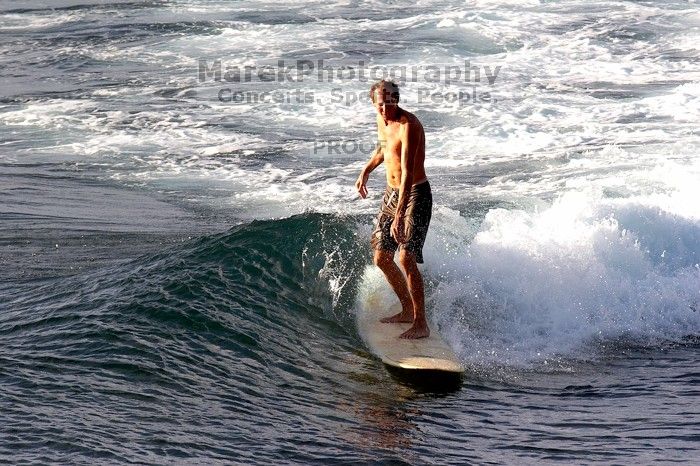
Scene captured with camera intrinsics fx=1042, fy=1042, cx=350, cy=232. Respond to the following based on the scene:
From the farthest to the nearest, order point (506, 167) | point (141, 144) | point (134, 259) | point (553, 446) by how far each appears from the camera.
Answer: point (141, 144)
point (506, 167)
point (134, 259)
point (553, 446)

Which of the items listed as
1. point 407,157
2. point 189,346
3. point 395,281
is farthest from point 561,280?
point 189,346

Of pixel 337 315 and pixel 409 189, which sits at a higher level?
pixel 409 189

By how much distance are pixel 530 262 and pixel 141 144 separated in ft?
25.0

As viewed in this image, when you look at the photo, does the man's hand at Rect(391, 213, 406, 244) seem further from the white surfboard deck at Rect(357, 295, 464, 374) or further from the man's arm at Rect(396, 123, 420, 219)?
the white surfboard deck at Rect(357, 295, 464, 374)

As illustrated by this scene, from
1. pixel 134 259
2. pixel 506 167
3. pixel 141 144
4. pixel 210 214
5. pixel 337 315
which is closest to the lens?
pixel 337 315

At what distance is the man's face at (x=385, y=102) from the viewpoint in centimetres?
688

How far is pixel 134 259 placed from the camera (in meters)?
9.50

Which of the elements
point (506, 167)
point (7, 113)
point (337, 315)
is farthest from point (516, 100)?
point (337, 315)

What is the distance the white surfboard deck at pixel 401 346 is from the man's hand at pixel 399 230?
2.40 ft

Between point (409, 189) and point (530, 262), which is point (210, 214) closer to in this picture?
point (530, 262)

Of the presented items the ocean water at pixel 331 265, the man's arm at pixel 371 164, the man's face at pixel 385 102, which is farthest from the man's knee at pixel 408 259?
the man's face at pixel 385 102

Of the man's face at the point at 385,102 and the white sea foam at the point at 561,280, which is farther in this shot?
the white sea foam at the point at 561,280

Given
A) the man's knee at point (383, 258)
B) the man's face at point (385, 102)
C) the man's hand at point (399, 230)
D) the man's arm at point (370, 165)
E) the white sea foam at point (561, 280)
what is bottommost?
the white sea foam at point (561, 280)

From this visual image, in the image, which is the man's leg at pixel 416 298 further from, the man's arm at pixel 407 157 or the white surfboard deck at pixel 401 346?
the man's arm at pixel 407 157
